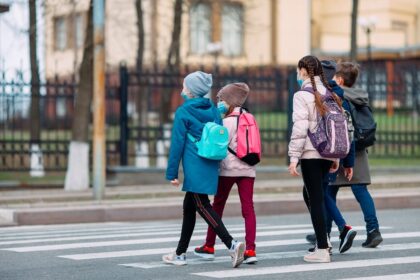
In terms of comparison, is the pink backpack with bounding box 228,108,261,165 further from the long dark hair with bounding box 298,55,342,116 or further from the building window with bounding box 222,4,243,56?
the building window with bounding box 222,4,243,56

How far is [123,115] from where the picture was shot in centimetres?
2241

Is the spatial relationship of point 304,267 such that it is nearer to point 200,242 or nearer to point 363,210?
point 363,210

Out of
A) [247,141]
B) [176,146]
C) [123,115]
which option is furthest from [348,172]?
[123,115]

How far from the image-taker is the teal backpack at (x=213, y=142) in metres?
9.48

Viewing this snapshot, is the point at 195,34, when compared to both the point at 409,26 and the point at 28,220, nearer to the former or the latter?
the point at 409,26

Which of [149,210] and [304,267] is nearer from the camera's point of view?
[304,267]

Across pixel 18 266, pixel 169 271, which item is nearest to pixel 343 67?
pixel 169 271

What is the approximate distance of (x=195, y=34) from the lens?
4825 centimetres

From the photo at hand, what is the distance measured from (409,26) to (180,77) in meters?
35.3

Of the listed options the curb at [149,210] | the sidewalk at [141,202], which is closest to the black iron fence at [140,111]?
the sidewalk at [141,202]

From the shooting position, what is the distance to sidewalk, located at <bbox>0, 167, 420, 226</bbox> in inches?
637

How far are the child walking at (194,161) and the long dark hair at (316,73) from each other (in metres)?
0.85

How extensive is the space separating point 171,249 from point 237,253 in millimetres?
1897

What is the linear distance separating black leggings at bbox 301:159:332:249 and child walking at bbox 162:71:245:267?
78 cm
